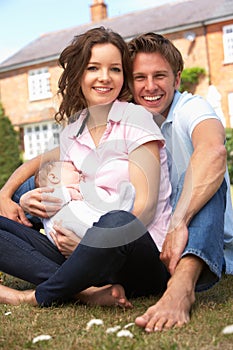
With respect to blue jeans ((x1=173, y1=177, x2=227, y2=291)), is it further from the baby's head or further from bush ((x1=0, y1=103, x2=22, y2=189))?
bush ((x1=0, y1=103, x2=22, y2=189))

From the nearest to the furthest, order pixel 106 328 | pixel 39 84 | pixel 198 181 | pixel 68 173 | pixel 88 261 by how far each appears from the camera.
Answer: pixel 106 328 → pixel 88 261 → pixel 198 181 → pixel 68 173 → pixel 39 84

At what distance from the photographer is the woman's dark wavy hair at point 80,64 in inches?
119

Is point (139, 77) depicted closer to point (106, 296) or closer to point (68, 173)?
point (68, 173)

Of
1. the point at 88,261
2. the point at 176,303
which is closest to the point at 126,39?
the point at 88,261

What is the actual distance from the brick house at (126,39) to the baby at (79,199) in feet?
47.2

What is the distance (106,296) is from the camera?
270 centimetres

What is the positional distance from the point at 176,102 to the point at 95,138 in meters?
0.56

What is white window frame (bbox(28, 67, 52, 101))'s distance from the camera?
2212 cm

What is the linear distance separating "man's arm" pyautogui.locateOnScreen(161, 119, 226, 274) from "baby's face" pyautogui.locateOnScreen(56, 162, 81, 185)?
1.77 feet

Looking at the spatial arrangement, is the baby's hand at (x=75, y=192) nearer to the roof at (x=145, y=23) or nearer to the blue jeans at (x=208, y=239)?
the blue jeans at (x=208, y=239)

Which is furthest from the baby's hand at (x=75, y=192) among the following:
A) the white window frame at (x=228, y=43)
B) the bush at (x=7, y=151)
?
the bush at (x=7, y=151)

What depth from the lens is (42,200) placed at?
2971mm

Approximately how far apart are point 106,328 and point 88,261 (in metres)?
Result: 0.31

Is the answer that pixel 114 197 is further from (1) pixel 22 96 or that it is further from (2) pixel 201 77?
(1) pixel 22 96
